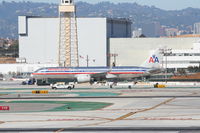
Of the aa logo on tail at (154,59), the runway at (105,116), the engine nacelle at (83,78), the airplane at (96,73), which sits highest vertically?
the aa logo on tail at (154,59)

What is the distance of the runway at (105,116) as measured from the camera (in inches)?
1874

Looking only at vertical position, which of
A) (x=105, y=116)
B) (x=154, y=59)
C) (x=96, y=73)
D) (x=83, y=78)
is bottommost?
(x=105, y=116)

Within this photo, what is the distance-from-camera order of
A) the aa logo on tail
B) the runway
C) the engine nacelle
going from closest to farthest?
the runway < the engine nacelle < the aa logo on tail

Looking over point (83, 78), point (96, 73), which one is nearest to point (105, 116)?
point (83, 78)

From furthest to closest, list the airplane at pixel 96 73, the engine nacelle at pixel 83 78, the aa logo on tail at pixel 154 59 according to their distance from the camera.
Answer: the aa logo on tail at pixel 154 59 → the airplane at pixel 96 73 → the engine nacelle at pixel 83 78

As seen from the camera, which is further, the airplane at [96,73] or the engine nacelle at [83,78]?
the airplane at [96,73]

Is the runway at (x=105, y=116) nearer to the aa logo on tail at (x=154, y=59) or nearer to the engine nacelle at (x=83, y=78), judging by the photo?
Answer: the engine nacelle at (x=83, y=78)

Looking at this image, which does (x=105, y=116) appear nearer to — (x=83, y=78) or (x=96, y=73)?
(x=83, y=78)

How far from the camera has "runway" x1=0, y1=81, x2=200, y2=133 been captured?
47594 millimetres

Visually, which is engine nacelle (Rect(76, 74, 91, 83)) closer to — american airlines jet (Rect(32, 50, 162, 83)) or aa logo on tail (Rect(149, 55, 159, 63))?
american airlines jet (Rect(32, 50, 162, 83))

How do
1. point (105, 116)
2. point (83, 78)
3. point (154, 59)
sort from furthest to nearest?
point (154, 59), point (83, 78), point (105, 116)

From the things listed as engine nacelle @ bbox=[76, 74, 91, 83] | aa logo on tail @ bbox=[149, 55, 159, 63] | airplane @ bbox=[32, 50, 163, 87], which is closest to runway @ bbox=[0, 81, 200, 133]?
engine nacelle @ bbox=[76, 74, 91, 83]

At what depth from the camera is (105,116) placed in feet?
186

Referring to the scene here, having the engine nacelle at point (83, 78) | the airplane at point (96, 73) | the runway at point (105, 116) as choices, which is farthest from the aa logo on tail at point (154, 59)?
the runway at point (105, 116)
